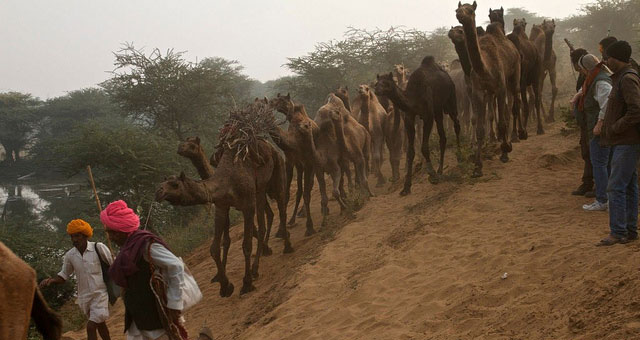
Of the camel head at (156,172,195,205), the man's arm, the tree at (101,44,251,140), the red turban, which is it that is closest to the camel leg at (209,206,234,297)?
the camel head at (156,172,195,205)

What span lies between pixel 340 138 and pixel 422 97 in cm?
181

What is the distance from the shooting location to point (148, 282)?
434cm

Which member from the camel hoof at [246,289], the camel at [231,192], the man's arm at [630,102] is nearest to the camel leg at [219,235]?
the camel at [231,192]

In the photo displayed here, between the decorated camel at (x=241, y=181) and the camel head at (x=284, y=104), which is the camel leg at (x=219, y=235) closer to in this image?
the decorated camel at (x=241, y=181)

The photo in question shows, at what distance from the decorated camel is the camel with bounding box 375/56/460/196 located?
2.74 meters

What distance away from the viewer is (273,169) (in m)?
9.80

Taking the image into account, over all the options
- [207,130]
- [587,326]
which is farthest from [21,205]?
[587,326]

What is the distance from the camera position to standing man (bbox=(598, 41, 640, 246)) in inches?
219

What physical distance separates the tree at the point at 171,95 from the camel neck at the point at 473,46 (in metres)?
17.2

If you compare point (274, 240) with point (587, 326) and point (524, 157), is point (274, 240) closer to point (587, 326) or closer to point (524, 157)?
point (524, 157)

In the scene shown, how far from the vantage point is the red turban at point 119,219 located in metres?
4.46

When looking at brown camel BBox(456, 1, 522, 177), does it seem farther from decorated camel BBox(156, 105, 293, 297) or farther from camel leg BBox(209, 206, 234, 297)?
camel leg BBox(209, 206, 234, 297)

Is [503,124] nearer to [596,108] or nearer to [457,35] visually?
[457,35]

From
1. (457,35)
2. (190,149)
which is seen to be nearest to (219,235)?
(190,149)
